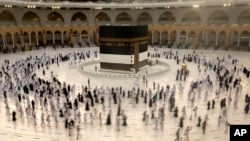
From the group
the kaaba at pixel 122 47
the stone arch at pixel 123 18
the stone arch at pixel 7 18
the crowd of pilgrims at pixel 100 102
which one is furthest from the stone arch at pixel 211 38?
the stone arch at pixel 7 18

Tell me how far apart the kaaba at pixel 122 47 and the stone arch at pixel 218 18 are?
854 inches

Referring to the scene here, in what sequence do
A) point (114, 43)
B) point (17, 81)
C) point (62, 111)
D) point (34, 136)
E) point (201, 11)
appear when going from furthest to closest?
point (201, 11) < point (114, 43) < point (17, 81) < point (62, 111) < point (34, 136)

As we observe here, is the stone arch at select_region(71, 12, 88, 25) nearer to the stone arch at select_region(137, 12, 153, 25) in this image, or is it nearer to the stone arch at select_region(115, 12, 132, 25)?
the stone arch at select_region(115, 12, 132, 25)

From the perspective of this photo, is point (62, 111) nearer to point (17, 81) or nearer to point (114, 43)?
point (17, 81)

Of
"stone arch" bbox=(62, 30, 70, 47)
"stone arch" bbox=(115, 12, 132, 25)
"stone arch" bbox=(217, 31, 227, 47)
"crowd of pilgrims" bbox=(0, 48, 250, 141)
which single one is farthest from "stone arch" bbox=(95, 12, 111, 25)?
"crowd of pilgrims" bbox=(0, 48, 250, 141)

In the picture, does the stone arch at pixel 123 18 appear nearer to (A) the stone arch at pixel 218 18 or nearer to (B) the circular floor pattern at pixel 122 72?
(A) the stone arch at pixel 218 18

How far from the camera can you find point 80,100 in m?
14.2

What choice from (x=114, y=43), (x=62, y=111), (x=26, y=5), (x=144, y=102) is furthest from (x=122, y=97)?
(x=26, y=5)

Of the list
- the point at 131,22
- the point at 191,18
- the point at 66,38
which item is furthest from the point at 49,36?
the point at 191,18

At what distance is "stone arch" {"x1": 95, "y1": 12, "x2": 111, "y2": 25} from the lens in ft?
153

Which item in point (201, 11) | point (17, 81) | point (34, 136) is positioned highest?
point (201, 11)

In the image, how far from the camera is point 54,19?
4453 centimetres

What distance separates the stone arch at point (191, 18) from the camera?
1629 inches

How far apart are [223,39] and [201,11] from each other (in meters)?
5.99
